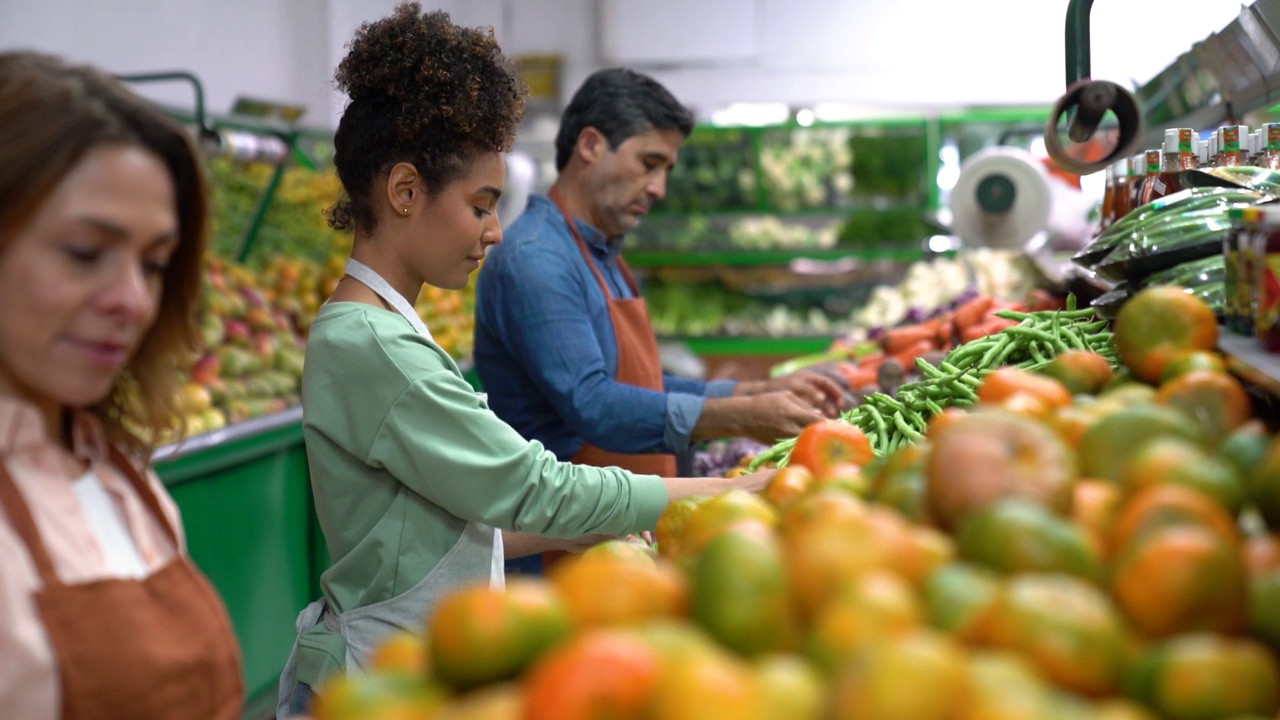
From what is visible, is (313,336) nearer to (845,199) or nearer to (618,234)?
(618,234)

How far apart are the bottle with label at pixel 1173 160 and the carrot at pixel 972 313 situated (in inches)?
60.3

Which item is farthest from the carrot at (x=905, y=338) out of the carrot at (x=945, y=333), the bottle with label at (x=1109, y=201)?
the bottle with label at (x=1109, y=201)

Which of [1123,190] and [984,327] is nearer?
[1123,190]

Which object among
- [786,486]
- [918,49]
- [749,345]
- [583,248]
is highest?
[918,49]

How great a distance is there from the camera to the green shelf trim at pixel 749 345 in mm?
9078

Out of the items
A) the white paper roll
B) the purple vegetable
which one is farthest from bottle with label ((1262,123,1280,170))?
the white paper roll

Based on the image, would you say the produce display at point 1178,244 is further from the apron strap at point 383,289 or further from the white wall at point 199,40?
the white wall at point 199,40

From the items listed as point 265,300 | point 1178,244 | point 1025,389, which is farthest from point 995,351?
point 265,300

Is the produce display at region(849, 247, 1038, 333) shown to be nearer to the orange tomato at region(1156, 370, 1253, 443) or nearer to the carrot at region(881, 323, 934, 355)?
the carrot at region(881, 323, 934, 355)

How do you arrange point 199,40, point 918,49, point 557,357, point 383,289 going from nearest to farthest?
point 383,289 → point 557,357 → point 199,40 → point 918,49

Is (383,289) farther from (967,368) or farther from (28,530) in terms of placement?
(967,368)

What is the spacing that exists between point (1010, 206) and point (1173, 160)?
3.35 m

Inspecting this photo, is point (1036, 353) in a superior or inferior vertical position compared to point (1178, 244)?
inferior

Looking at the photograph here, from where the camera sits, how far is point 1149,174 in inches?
109
